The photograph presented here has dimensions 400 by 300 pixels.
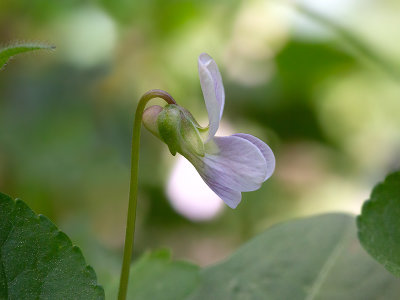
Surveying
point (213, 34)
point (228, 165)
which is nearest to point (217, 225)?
point (213, 34)

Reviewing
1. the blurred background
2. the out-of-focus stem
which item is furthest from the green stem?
the out-of-focus stem

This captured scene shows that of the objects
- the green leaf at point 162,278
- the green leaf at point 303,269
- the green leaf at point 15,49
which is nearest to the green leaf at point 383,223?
the green leaf at point 303,269

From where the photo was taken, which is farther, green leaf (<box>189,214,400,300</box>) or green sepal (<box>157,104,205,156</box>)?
green leaf (<box>189,214,400,300</box>)

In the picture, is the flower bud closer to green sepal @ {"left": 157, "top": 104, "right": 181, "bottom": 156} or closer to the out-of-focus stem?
green sepal @ {"left": 157, "top": 104, "right": 181, "bottom": 156}

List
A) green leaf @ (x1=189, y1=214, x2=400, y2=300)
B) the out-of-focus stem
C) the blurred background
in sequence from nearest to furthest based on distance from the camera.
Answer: green leaf @ (x1=189, y1=214, x2=400, y2=300), the out-of-focus stem, the blurred background

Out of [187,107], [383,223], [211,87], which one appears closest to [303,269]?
[383,223]
